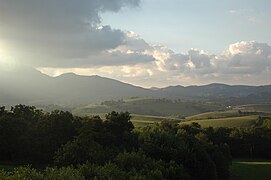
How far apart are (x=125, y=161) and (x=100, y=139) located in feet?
75.4

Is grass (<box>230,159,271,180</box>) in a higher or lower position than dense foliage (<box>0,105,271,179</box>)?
lower

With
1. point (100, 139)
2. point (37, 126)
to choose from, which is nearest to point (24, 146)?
point (37, 126)

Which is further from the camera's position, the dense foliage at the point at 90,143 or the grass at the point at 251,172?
the grass at the point at 251,172

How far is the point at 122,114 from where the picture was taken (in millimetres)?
80500

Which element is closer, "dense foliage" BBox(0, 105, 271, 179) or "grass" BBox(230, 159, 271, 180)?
"dense foliage" BBox(0, 105, 271, 179)

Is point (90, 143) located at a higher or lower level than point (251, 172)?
higher

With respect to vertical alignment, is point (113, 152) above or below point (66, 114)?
below

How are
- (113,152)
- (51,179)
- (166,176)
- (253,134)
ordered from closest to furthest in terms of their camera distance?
(51,179)
(166,176)
(113,152)
(253,134)

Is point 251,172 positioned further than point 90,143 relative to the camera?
Yes

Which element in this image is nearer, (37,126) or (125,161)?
(125,161)

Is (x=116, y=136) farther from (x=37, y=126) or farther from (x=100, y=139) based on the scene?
(x=37, y=126)

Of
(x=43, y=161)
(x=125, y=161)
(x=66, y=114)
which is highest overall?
(x=66, y=114)

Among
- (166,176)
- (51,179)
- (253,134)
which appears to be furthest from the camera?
(253,134)

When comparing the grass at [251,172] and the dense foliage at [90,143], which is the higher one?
the dense foliage at [90,143]
